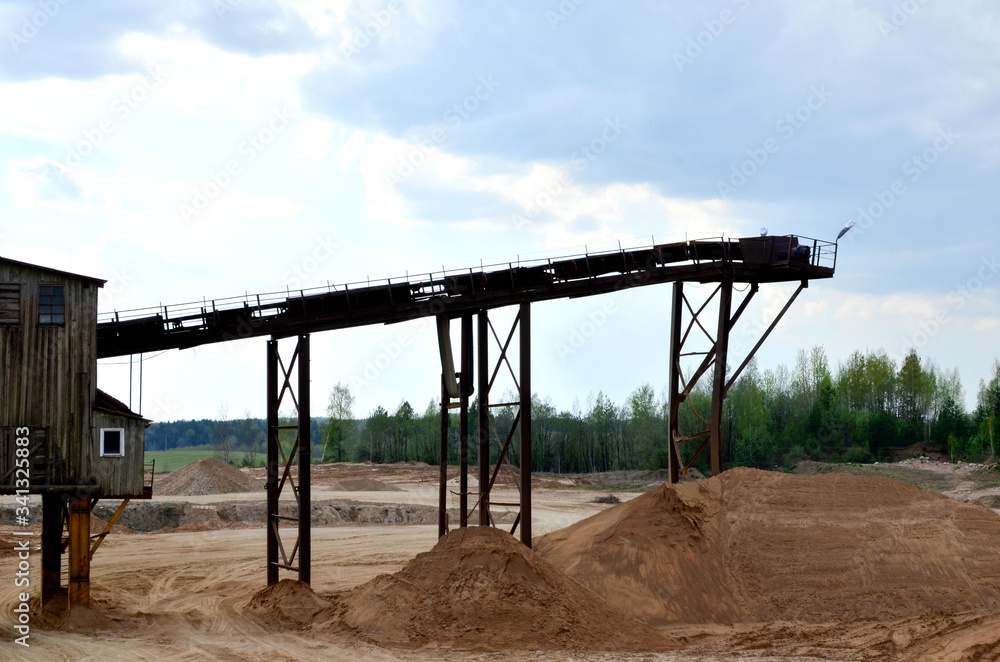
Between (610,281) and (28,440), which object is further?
(610,281)

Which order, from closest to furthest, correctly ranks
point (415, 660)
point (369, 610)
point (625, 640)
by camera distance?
point (415, 660), point (625, 640), point (369, 610)

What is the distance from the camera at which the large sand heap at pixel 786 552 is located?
21.1 metres

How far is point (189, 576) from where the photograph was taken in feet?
94.7

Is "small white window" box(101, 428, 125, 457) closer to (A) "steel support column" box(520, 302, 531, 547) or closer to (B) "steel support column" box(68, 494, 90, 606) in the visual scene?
(B) "steel support column" box(68, 494, 90, 606)

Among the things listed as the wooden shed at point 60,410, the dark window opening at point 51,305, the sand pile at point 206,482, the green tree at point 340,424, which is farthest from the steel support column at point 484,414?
the green tree at point 340,424

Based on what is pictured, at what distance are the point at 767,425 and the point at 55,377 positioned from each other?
234ft

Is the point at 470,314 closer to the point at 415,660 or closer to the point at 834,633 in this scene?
the point at 415,660

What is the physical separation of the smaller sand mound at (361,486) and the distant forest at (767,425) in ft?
71.5

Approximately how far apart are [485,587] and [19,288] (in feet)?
40.2

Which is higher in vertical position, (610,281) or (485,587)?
(610,281)

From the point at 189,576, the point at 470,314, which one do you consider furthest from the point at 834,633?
the point at 189,576

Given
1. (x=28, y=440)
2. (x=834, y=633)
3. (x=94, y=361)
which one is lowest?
(x=834, y=633)

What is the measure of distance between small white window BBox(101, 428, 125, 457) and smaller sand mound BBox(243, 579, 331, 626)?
16.1ft

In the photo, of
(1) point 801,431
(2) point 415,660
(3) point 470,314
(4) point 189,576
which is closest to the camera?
(2) point 415,660
